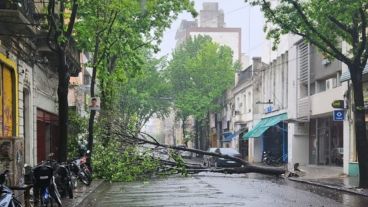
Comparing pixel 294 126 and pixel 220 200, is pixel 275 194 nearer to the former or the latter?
pixel 220 200

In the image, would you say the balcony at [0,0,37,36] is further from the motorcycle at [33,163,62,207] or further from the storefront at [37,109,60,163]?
the storefront at [37,109,60,163]

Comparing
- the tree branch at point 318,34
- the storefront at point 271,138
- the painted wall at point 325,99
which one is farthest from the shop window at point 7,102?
the storefront at point 271,138

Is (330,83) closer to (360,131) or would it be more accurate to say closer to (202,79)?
(360,131)

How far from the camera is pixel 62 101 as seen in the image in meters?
15.7

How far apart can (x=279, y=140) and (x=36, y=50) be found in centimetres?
2679

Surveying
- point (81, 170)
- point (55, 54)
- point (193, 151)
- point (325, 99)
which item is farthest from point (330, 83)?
point (81, 170)

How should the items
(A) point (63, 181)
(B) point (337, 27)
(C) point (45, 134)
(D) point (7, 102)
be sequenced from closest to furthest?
1. (A) point (63, 181)
2. (D) point (7, 102)
3. (B) point (337, 27)
4. (C) point (45, 134)

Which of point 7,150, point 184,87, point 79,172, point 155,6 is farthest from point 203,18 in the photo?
point 7,150

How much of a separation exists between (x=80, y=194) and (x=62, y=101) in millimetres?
2858

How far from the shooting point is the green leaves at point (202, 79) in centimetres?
6072

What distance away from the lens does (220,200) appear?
14828 mm

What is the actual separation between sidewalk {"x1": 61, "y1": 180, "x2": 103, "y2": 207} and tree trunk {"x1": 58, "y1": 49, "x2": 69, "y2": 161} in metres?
1.23

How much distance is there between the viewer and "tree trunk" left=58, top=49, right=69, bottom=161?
50.6 feet

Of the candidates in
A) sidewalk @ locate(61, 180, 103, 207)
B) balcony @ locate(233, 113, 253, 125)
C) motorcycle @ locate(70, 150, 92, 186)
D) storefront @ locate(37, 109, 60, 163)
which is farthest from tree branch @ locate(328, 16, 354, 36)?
balcony @ locate(233, 113, 253, 125)
